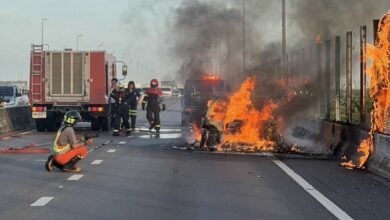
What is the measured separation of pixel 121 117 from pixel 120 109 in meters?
0.32

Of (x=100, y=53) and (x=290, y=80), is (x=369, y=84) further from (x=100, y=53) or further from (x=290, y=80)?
(x=100, y=53)

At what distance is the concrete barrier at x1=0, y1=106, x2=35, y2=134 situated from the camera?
76.8 ft

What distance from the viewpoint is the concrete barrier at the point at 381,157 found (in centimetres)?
1123

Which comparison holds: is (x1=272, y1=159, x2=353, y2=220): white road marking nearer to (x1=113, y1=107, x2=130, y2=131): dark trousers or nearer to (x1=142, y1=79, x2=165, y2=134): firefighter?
(x1=113, y1=107, x2=130, y2=131): dark trousers

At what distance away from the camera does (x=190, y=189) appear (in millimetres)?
9695

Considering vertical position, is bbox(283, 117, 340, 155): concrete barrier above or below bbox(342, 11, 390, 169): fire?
below

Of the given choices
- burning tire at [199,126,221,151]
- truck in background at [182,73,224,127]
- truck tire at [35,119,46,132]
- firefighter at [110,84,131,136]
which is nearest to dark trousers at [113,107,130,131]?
firefighter at [110,84,131,136]

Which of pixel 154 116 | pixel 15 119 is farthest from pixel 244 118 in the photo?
pixel 15 119

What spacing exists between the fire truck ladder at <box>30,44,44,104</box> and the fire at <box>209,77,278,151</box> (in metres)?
8.68

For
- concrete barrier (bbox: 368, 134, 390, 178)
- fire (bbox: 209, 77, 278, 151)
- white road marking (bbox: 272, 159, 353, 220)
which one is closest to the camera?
white road marking (bbox: 272, 159, 353, 220)

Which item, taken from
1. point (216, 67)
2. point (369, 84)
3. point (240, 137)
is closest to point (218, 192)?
point (369, 84)

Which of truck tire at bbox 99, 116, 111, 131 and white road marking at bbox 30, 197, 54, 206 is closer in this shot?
white road marking at bbox 30, 197, 54, 206

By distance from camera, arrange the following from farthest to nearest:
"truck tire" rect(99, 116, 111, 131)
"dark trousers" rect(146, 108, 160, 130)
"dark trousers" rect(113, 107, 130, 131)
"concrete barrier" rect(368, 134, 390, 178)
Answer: "truck tire" rect(99, 116, 111, 131) < "dark trousers" rect(146, 108, 160, 130) < "dark trousers" rect(113, 107, 130, 131) < "concrete barrier" rect(368, 134, 390, 178)

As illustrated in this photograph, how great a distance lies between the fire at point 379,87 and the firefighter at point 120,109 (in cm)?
1026
